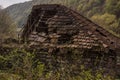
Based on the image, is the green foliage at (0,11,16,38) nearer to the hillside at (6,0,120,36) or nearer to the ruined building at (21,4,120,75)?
the hillside at (6,0,120,36)

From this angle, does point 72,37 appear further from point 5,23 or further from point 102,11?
point 102,11

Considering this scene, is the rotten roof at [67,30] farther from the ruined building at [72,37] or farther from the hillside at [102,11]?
the hillside at [102,11]

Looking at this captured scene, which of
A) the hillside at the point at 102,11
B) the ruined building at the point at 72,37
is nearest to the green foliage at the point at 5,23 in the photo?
the hillside at the point at 102,11

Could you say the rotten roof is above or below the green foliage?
above

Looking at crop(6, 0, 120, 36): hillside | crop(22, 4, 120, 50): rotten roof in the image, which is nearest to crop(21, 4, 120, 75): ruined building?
crop(22, 4, 120, 50): rotten roof

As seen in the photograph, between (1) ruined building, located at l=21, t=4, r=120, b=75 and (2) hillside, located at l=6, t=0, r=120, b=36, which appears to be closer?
(1) ruined building, located at l=21, t=4, r=120, b=75

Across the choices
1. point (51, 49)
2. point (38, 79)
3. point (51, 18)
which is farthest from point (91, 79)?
point (51, 18)

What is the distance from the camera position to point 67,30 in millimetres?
15289

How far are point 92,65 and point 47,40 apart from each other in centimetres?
277

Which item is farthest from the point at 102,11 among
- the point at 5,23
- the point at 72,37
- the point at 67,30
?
the point at 72,37

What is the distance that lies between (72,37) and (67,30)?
0.54 meters

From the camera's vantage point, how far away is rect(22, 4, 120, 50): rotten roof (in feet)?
46.7

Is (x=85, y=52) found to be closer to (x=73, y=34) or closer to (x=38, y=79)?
(x=73, y=34)

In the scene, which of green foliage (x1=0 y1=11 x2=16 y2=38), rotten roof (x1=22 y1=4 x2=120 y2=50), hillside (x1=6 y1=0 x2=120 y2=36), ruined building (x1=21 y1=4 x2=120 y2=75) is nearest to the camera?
ruined building (x1=21 y1=4 x2=120 y2=75)
